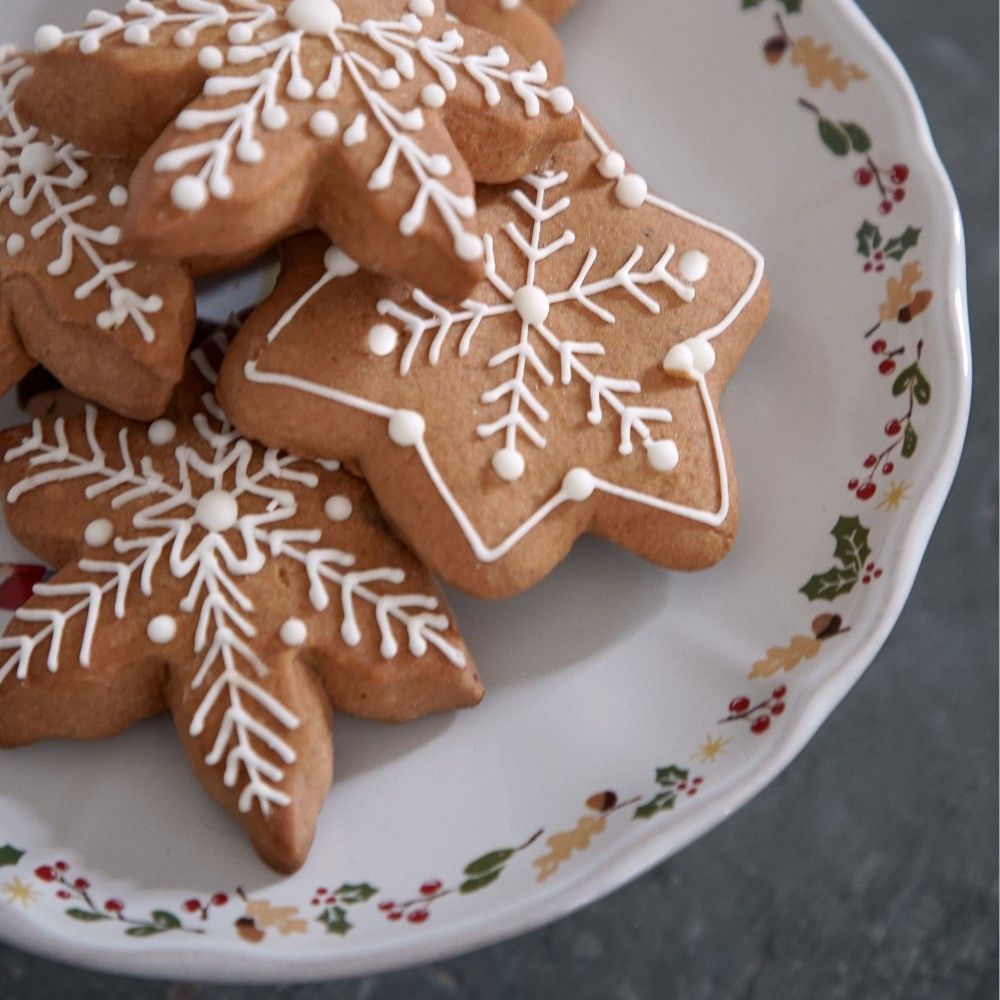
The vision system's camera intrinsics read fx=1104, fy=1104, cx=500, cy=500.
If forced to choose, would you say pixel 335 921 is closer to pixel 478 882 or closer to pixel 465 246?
pixel 478 882

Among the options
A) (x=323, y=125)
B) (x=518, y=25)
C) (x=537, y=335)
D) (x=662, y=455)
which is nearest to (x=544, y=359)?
(x=537, y=335)

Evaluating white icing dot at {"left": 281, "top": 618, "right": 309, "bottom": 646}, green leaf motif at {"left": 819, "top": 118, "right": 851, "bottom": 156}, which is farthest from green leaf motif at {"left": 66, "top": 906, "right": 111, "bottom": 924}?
green leaf motif at {"left": 819, "top": 118, "right": 851, "bottom": 156}

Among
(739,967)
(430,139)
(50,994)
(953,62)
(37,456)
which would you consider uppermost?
(953,62)

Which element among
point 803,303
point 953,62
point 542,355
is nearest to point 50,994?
point 542,355

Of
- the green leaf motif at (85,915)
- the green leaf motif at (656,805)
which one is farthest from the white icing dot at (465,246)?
the green leaf motif at (85,915)

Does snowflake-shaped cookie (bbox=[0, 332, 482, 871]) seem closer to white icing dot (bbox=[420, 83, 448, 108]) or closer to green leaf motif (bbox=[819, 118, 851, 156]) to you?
white icing dot (bbox=[420, 83, 448, 108])

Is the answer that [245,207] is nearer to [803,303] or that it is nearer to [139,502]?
[139,502]
